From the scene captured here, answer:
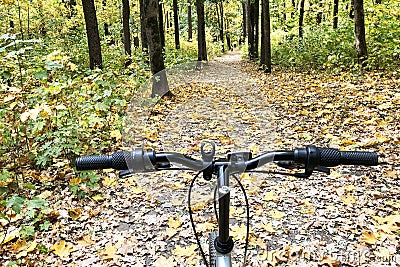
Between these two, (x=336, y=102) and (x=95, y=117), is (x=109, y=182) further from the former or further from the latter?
(x=336, y=102)

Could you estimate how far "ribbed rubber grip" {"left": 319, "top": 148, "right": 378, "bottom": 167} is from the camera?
4.47 ft

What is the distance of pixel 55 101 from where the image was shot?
16.1ft

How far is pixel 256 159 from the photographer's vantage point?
1.39m

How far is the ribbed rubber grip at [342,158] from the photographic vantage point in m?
1.36

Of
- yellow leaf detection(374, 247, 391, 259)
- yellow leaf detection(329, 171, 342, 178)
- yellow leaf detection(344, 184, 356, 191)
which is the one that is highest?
yellow leaf detection(329, 171, 342, 178)

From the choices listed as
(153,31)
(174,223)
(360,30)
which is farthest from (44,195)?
(360,30)

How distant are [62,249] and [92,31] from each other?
25.0 feet

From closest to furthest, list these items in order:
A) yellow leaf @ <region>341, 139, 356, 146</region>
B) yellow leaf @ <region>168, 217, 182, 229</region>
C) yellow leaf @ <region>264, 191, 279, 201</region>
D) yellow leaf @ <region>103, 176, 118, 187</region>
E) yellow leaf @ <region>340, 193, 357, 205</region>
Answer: yellow leaf @ <region>168, 217, 182, 229</region>, yellow leaf @ <region>340, 193, 357, 205</region>, yellow leaf @ <region>264, 191, 279, 201</region>, yellow leaf @ <region>103, 176, 118, 187</region>, yellow leaf @ <region>341, 139, 356, 146</region>

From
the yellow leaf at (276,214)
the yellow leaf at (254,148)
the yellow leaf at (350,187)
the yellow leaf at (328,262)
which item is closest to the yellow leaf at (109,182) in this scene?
the yellow leaf at (276,214)

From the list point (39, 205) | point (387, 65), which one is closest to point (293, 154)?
point (39, 205)

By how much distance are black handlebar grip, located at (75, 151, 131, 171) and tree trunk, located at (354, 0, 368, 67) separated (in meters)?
10.2

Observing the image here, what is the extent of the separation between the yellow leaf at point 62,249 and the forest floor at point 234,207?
0.7 inches

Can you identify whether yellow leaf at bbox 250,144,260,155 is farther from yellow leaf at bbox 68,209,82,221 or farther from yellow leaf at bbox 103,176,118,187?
yellow leaf at bbox 103,176,118,187

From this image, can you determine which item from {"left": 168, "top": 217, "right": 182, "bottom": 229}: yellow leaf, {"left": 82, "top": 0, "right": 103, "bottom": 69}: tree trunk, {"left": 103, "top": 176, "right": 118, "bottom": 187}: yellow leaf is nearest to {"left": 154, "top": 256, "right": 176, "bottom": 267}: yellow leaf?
{"left": 168, "top": 217, "right": 182, "bottom": 229}: yellow leaf
